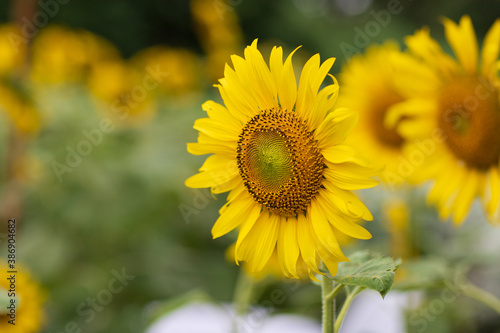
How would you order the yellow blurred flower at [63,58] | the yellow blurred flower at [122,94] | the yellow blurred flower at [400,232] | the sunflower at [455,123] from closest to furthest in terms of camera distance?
the sunflower at [455,123], the yellow blurred flower at [400,232], the yellow blurred flower at [122,94], the yellow blurred flower at [63,58]

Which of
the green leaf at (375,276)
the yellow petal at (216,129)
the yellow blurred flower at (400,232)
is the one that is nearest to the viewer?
the green leaf at (375,276)

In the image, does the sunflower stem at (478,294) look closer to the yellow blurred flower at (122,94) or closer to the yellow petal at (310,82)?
the yellow petal at (310,82)

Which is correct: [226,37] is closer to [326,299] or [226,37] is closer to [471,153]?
[471,153]

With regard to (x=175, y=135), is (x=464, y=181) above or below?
above

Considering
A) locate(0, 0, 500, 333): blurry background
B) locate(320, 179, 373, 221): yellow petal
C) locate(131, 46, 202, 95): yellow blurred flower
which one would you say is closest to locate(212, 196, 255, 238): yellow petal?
locate(320, 179, 373, 221): yellow petal

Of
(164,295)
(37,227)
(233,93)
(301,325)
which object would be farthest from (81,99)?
(233,93)

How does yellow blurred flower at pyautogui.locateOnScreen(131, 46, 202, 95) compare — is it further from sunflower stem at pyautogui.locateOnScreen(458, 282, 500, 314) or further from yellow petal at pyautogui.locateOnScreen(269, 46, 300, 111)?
yellow petal at pyautogui.locateOnScreen(269, 46, 300, 111)

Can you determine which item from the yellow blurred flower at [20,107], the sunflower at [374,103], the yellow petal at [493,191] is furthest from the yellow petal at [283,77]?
the yellow blurred flower at [20,107]
